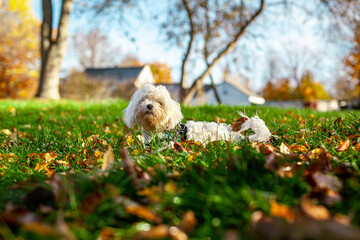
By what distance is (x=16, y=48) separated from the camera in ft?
94.6

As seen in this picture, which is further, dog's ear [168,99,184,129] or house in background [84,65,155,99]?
house in background [84,65,155,99]

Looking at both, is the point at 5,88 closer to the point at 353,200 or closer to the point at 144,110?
the point at 144,110

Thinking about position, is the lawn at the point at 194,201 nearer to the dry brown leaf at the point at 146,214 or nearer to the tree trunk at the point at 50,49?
the dry brown leaf at the point at 146,214

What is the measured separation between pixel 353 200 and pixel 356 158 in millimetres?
787

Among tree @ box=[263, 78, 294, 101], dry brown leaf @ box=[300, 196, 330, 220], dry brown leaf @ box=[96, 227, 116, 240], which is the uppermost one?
dry brown leaf @ box=[300, 196, 330, 220]

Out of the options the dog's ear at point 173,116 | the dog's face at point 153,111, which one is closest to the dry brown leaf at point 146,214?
the dog's face at point 153,111

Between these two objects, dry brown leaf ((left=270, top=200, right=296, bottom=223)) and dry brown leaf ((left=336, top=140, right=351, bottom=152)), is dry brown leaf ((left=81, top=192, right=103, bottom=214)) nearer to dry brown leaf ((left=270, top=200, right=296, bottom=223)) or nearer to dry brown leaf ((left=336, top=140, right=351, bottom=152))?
dry brown leaf ((left=270, top=200, right=296, bottom=223))

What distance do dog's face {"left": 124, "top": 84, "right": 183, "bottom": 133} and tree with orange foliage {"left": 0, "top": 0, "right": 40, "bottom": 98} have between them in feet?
99.1

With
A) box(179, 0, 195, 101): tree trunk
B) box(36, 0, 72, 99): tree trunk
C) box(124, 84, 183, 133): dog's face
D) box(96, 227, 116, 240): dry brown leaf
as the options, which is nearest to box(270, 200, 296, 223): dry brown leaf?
box(96, 227, 116, 240): dry brown leaf

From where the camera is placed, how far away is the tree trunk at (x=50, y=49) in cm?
1184

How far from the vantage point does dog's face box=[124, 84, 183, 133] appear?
3605 millimetres

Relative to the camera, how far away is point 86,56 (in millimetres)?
53125

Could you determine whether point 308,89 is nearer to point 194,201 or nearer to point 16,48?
point 16,48

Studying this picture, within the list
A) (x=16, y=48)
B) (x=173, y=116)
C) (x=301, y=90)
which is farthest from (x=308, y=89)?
(x=173, y=116)
